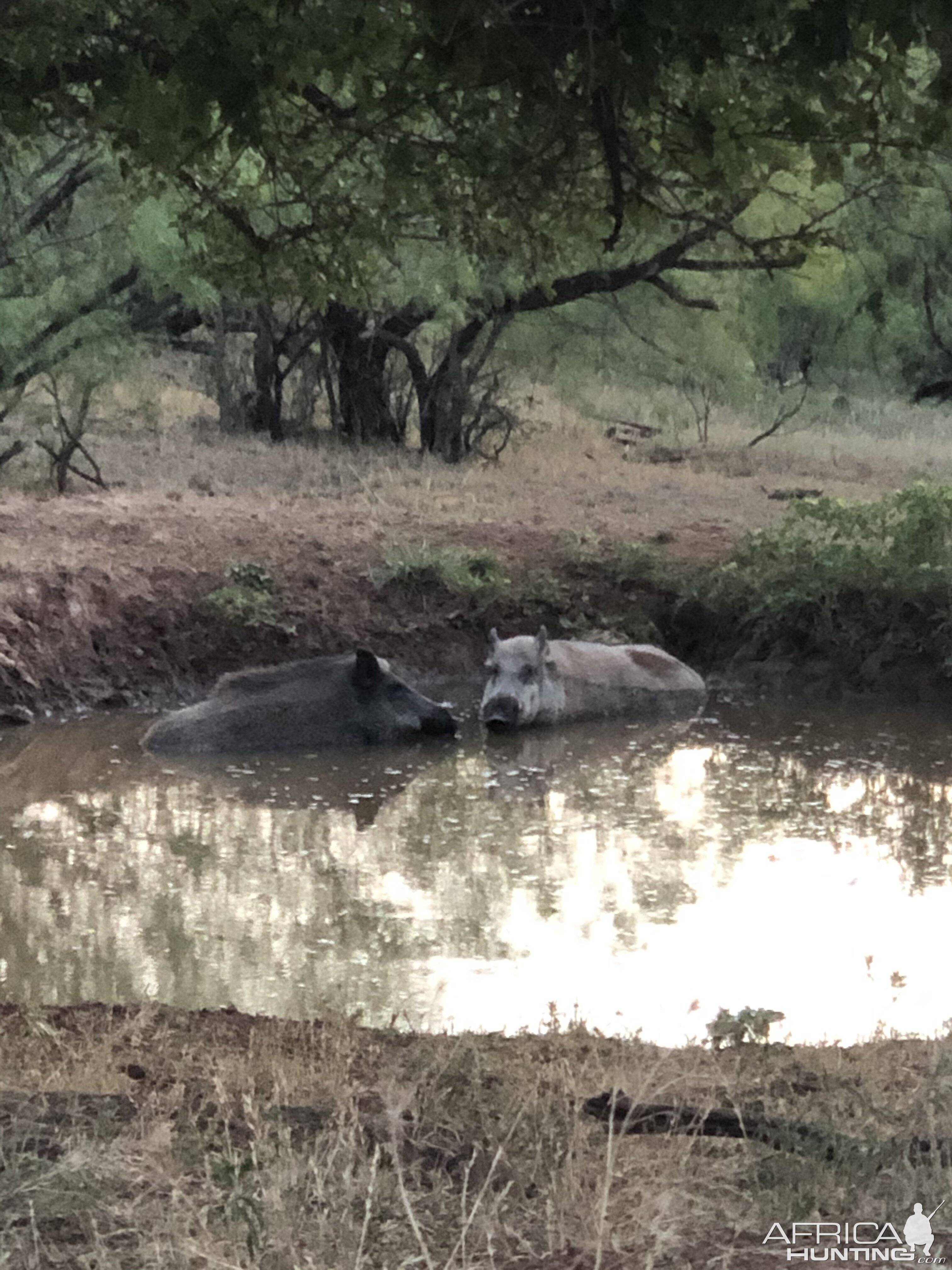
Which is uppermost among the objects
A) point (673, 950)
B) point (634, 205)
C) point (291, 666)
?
point (634, 205)

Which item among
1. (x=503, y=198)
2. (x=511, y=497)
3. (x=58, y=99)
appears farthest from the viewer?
(x=511, y=497)

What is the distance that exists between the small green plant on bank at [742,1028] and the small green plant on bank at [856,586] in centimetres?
827

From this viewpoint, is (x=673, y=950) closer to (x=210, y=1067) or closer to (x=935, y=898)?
(x=935, y=898)

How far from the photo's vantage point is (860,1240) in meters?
3.77

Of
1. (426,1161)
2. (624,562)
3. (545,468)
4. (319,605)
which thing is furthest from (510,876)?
(545,468)

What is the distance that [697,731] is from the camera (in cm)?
1324

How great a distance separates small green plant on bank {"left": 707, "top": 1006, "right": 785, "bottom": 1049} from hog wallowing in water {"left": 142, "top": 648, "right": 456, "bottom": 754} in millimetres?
6578

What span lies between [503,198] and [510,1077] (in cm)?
414

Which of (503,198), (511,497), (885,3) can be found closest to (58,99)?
(503,198)

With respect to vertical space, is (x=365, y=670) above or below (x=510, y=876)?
above

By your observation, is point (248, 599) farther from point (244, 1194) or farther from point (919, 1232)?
point (919, 1232)

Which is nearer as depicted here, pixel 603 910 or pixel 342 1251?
pixel 342 1251

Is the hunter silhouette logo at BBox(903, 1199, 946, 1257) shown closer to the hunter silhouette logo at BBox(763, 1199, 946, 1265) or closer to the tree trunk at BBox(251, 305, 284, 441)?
the hunter silhouette logo at BBox(763, 1199, 946, 1265)

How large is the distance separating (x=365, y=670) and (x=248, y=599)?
1.94 m
